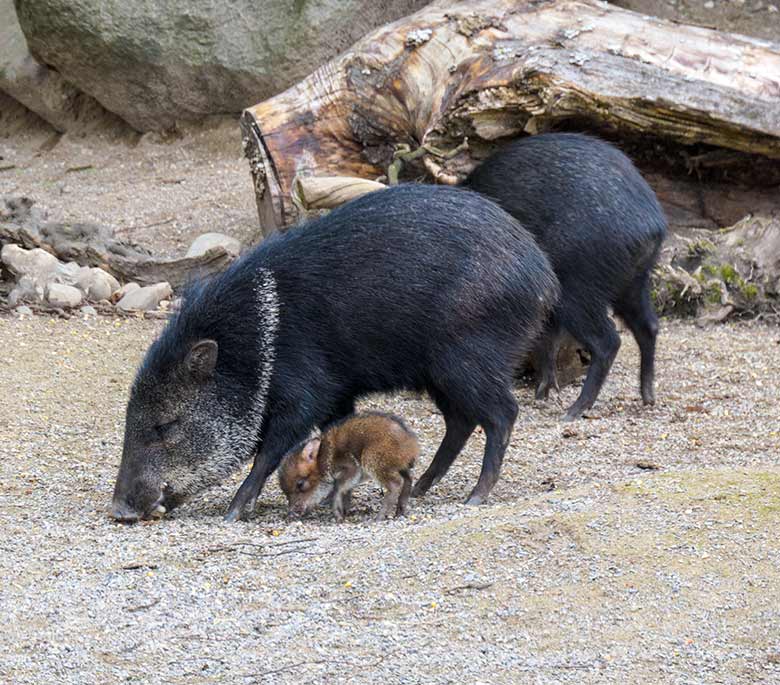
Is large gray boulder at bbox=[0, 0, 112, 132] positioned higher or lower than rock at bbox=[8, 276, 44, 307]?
lower

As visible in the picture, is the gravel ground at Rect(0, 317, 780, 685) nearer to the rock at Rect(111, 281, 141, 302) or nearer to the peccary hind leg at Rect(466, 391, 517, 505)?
the peccary hind leg at Rect(466, 391, 517, 505)

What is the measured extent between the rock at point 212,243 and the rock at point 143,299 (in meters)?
0.62

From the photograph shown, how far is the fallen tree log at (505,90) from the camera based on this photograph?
7262 millimetres

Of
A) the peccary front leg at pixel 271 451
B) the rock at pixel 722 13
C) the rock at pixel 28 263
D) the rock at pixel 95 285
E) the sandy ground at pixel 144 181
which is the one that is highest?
the rock at pixel 722 13

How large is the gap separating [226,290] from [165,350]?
0.33 meters

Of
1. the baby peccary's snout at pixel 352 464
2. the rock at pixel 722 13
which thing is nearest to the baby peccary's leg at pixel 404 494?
the baby peccary's snout at pixel 352 464

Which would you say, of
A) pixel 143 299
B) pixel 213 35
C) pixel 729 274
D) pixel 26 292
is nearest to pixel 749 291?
pixel 729 274

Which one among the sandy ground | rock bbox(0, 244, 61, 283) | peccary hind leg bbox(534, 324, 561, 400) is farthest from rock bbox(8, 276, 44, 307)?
peccary hind leg bbox(534, 324, 561, 400)

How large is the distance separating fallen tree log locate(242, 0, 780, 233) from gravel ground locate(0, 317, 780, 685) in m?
2.64

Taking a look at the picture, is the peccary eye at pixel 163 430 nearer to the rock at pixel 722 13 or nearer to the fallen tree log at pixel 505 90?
the fallen tree log at pixel 505 90

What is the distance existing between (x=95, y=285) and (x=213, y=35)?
377 centimetres

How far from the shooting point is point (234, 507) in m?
4.71

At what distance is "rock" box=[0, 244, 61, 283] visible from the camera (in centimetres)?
796

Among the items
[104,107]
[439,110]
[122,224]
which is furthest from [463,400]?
[104,107]
